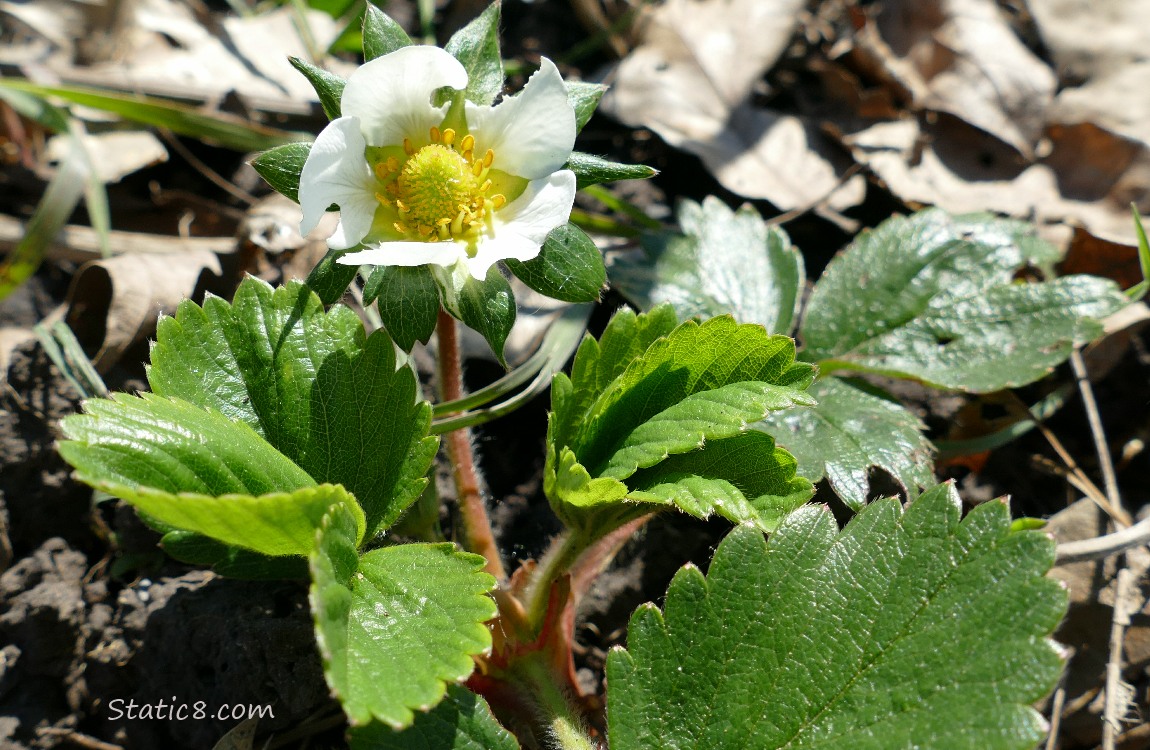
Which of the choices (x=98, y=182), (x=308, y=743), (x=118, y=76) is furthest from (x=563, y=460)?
(x=118, y=76)

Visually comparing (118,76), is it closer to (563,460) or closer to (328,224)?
(328,224)

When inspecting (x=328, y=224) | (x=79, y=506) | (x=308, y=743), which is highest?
(x=328, y=224)

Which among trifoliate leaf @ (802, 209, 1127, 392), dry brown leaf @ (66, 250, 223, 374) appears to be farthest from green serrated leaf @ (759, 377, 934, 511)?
dry brown leaf @ (66, 250, 223, 374)

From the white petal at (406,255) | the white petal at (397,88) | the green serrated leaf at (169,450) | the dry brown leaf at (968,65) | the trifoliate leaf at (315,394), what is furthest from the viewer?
the dry brown leaf at (968,65)

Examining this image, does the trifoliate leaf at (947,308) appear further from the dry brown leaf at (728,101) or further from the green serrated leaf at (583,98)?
the green serrated leaf at (583,98)

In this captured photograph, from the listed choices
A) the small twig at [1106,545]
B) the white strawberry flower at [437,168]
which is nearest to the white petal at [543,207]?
the white strawberry flower at [437,168]

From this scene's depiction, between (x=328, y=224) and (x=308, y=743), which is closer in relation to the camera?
(x=308, y=743)
